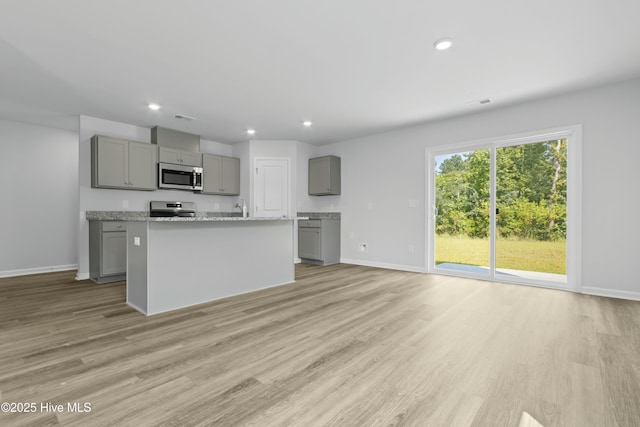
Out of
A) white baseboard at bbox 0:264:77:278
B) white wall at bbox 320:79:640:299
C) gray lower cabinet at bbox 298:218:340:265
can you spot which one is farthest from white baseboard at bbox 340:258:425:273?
white baseboard at bbox 0:264:77:278

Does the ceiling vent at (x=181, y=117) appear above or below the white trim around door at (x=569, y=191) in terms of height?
above

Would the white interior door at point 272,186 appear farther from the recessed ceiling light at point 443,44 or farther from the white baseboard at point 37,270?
the recessed ceiling light at point 443,44

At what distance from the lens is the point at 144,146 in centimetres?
487

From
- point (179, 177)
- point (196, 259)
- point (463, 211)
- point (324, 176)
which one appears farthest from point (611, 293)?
point (179, 177)

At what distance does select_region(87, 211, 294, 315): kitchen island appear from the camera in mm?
2863

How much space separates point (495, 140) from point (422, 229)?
66.7 inches

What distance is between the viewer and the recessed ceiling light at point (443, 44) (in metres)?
2.55

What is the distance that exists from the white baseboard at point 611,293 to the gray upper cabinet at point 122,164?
251 inches

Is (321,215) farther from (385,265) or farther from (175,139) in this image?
(175,139)

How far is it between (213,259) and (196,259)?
0.20m

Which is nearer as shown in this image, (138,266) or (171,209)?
(138,266)

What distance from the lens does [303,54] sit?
2.81 metres

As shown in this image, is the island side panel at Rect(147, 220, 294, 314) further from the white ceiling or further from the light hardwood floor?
the white ceiling

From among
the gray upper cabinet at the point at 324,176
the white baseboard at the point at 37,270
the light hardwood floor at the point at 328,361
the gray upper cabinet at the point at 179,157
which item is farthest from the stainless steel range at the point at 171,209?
the gray upper cabinet at the point at 324,176
